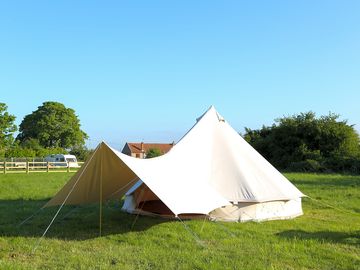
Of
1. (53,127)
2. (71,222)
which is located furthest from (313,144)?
(53,127)

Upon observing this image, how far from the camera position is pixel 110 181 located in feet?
30.1

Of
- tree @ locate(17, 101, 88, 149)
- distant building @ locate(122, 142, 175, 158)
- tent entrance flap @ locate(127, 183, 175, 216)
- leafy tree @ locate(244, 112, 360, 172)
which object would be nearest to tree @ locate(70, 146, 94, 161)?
tree @ locate(17, 101, 88, 149)

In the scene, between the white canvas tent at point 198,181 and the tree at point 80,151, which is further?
the tree at point 80,151

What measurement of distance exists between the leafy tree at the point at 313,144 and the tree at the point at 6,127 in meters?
25.2

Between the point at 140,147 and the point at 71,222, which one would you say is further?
the point at 140,147

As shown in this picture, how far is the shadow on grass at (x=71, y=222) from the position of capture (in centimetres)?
807

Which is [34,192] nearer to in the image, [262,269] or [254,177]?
[254,177]

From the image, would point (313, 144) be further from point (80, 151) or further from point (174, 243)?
point (80, 151)

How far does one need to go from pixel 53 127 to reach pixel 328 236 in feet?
168

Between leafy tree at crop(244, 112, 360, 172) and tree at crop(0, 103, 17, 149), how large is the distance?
82.6 feet

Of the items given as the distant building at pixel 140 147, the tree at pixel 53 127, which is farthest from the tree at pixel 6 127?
the distant building at pixel 140 147

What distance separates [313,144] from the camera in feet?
107

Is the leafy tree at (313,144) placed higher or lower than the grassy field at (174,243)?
higher

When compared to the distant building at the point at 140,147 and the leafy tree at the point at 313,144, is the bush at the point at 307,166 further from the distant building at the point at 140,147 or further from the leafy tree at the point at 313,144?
the distant building at the point at 140,147
